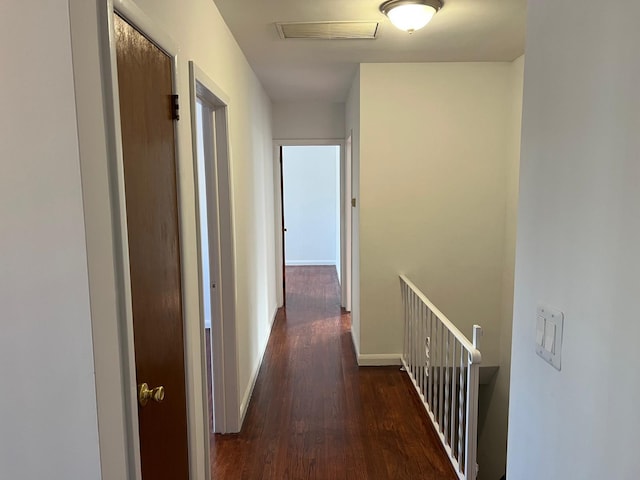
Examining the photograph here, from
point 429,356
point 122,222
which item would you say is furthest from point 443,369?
point 122,222

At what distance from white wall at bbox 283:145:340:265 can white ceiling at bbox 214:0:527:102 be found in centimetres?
414

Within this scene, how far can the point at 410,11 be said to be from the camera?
2289 mm

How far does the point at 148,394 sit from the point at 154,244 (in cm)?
45

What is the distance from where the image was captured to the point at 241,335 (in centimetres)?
301

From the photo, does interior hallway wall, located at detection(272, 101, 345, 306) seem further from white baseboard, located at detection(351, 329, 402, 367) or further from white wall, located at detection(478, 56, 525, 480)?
white baseboard, located at detection(351, 329, 402, 367)

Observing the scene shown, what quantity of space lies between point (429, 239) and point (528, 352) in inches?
106

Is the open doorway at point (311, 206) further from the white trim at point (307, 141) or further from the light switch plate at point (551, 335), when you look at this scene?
the light switch plate at point (551, 335)

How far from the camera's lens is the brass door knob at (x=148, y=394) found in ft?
4.23

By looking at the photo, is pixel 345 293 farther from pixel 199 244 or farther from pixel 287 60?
pixel 199 244

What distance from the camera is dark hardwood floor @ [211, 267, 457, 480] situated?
2.46 m

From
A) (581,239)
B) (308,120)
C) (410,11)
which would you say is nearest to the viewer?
(581,239)

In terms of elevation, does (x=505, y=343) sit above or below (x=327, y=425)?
above

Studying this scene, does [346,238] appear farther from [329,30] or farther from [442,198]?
[329,30]

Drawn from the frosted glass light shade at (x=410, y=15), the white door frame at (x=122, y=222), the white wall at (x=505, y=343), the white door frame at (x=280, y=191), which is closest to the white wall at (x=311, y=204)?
the white door frame at (x=280, y=191)
